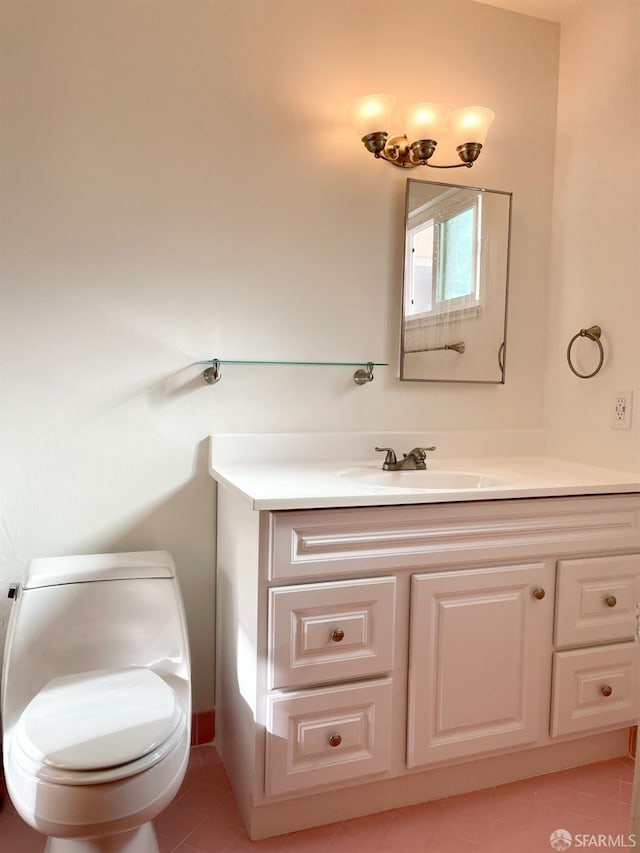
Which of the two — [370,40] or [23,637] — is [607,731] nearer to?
[23,637]

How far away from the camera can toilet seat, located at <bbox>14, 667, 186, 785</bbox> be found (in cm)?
113

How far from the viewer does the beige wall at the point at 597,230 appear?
75.7 inches

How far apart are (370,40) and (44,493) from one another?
5.65 feet

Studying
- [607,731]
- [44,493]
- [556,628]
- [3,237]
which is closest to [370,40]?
[3,237]

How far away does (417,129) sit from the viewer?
193 cm

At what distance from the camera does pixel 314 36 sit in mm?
1921

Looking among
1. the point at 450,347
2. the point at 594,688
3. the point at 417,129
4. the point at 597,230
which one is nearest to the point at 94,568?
the point at 450,347

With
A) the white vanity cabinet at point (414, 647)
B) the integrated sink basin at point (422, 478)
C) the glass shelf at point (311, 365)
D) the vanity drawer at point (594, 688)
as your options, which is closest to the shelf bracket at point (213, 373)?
the glass shelf at point (311, 365)

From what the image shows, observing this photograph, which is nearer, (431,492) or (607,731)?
(431,492)

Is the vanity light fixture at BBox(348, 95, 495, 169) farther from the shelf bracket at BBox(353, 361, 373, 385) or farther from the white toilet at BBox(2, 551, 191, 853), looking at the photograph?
the white toilet at BBox(2, 551, 191, 853)

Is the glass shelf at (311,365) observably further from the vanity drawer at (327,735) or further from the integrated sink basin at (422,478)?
the vanity drawer at (327,735)

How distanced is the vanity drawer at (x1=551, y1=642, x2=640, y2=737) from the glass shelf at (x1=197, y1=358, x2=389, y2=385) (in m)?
1.00

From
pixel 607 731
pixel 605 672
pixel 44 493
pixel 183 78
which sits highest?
pixel 183 78

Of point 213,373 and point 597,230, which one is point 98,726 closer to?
point 213,373
